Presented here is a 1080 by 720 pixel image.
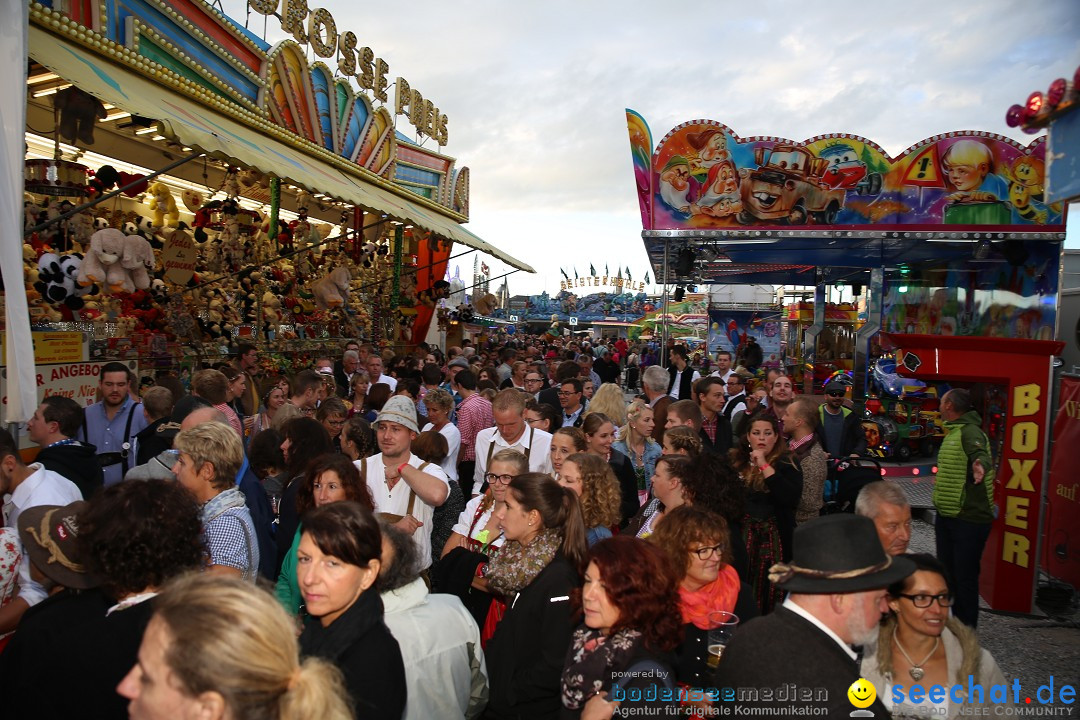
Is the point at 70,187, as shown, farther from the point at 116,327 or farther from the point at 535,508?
the point at 535,508

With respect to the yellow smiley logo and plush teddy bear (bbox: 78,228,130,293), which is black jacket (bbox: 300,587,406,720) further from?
plush teddy bear (bbox: 78,228,130,293)

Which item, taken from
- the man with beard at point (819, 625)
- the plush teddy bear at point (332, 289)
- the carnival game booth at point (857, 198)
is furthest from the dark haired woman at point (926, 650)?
the plush teddy bear at point (332, 289)

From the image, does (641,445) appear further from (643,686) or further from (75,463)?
(75,463)

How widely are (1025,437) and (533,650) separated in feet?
16.2

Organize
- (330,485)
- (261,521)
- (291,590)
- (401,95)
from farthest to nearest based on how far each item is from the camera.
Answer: (401,95)
(261,521)
(330,485)
(291,590)

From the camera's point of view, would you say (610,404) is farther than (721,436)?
No

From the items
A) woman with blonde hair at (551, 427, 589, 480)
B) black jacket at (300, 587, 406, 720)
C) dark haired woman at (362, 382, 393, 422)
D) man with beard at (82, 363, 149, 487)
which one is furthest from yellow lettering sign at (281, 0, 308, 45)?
black jacket at (300, 587, 406, 720)

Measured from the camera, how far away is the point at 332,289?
1151 cm

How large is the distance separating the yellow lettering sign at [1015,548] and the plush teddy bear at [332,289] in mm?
9477

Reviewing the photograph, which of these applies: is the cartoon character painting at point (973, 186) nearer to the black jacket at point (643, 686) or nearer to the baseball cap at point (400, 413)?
the baseball cap at point (400, 413)

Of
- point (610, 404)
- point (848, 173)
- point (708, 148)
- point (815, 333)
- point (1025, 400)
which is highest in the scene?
point (708, 148)

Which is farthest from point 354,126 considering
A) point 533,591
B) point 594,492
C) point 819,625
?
point 819,625

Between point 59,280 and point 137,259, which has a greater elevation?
point 137,259

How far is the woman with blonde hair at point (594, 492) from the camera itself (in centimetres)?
365
